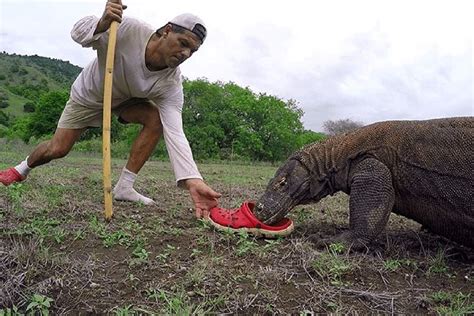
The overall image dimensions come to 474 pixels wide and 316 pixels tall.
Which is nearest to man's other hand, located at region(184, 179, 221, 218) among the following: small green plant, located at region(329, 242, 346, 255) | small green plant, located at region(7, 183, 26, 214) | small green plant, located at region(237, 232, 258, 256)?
small green plant, located at region(237, 232, 258, 256)

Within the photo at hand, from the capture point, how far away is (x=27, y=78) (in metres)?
79.9

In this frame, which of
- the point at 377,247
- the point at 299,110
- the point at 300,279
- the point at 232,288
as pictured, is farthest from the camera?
the point at 299,110

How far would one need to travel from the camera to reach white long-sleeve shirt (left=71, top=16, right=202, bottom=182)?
4.39 metres

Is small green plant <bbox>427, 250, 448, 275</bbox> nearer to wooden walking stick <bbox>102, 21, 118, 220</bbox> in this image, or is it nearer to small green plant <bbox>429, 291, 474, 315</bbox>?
small green plant <bbox>429, 291, 474, 315</bbox>

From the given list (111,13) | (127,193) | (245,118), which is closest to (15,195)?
(127,193)

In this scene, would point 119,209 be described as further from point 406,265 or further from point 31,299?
point 406,265

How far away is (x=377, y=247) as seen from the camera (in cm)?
376

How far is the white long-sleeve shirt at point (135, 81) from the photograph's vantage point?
14.4ft

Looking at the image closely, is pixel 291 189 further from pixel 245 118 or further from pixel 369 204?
pixel 245 118

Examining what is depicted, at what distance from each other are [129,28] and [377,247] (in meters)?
2.67

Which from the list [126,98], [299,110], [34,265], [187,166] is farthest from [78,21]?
[299,110]

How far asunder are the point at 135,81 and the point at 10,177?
68.8 inches

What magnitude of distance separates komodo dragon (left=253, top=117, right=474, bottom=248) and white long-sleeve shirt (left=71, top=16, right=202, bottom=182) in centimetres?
84

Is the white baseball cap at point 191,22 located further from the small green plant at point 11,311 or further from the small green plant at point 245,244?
the small green plant at point 11,311
